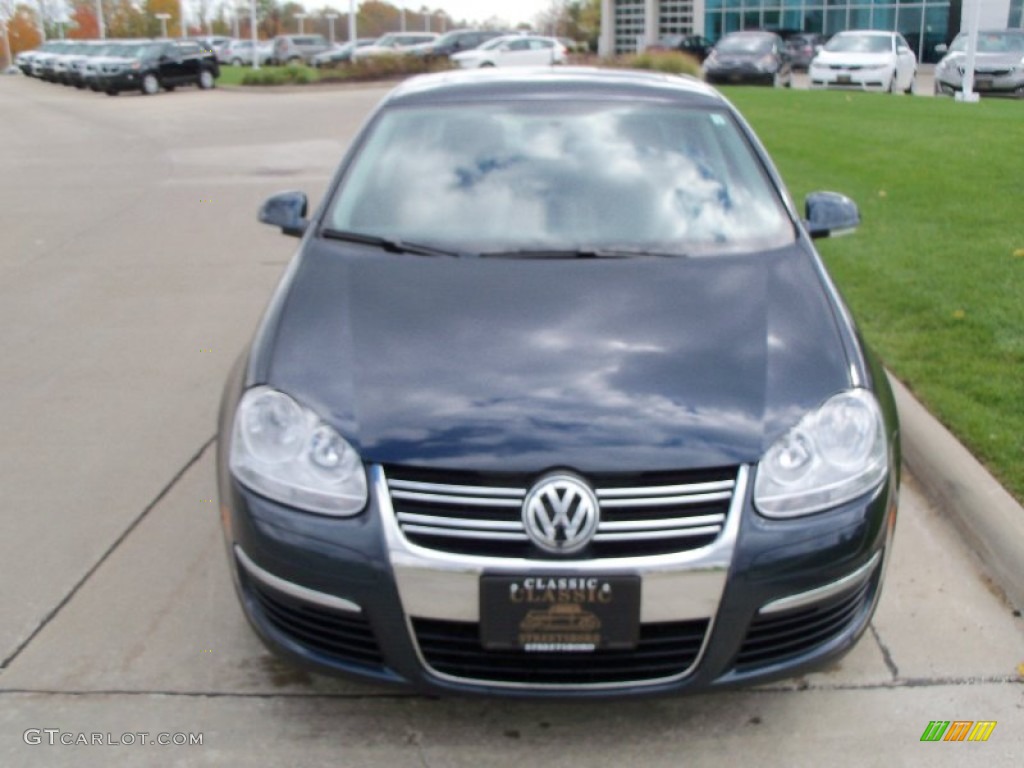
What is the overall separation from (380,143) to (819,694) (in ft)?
8.04

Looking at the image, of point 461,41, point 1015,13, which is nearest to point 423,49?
point 461,41

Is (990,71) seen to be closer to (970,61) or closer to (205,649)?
(970,61)

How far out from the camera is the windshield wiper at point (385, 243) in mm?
3762

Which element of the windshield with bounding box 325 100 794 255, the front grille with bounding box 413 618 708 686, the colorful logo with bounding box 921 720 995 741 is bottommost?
the colorful logo with bounding box 921 720 995 741

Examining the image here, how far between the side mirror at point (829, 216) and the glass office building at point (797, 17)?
131 ft

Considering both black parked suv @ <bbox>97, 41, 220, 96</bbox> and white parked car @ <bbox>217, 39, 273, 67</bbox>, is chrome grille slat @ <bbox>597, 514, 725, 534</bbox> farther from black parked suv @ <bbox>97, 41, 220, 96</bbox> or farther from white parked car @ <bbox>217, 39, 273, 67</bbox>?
white parked car @ <bbox>217, 39, 273, 67</bbox>

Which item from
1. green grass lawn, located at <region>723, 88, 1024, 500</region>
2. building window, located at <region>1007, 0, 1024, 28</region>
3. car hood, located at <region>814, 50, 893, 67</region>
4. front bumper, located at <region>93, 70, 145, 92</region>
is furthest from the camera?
building window, located at <region>1007, 0, 1024, 28</region>

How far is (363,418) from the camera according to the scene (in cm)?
296

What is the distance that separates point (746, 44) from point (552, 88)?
89.2ft

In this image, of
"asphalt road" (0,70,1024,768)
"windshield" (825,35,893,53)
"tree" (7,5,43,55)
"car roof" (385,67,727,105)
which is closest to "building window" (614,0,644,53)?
"windshield" (825,35,893,53)

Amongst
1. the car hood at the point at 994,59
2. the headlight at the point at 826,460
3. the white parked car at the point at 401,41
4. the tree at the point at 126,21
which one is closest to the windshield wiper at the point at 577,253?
the headlight at the point at 826,460

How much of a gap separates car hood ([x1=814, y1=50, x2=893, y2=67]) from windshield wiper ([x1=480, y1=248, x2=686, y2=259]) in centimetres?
2283

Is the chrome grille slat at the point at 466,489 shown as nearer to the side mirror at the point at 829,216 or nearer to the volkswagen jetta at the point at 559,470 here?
the volkswagen jetta at the point at 559,470

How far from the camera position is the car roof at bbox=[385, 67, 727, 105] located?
176 inches
